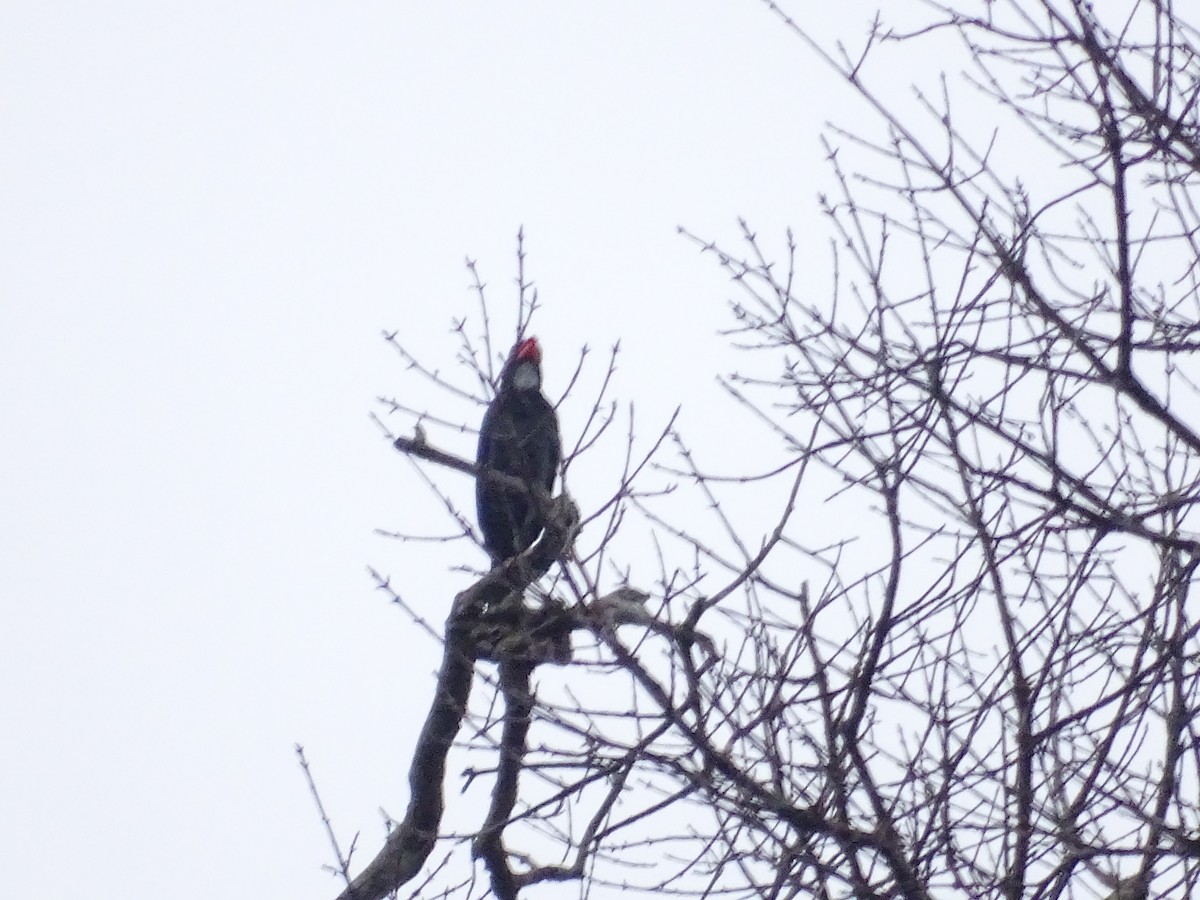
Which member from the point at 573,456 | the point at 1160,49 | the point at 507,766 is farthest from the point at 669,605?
the point at 1160,49

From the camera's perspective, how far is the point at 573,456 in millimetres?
2965

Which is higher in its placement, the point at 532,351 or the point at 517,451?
A: the point at 532,351

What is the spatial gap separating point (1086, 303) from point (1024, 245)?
262 millimetres

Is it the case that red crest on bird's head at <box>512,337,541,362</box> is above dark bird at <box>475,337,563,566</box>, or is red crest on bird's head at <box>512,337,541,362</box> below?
above

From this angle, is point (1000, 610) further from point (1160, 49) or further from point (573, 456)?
point (1160, 49)

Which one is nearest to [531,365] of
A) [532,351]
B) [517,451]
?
[532,351]

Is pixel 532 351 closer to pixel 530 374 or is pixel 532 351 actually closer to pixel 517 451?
pixel 530 374

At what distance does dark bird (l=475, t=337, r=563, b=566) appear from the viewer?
10.3 ft

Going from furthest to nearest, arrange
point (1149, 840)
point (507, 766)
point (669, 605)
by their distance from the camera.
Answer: point (507, 766) < point (669, 605) < point (1149, 840)

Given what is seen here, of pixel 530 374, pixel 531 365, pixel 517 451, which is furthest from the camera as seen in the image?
pixel 531 365

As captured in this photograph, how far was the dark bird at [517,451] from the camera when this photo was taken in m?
3.15

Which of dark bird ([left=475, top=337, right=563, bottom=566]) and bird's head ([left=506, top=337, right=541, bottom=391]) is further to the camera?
bird's head ([left=506, top=337, right=541, bottom=391])

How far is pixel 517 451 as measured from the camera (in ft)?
10.2

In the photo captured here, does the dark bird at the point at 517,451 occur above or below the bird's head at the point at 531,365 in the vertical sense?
below
